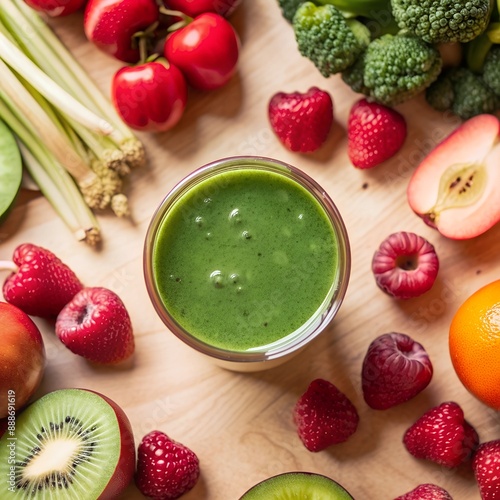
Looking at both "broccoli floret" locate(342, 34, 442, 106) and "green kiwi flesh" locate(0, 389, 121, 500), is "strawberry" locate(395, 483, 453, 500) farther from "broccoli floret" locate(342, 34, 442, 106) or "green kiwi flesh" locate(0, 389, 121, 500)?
"broccoli floret" locate(342, 34, 442, 106)

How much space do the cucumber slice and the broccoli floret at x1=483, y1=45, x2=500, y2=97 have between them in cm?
95

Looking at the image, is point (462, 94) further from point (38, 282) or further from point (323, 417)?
point (38, 282)

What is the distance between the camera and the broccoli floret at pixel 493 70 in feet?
5.30

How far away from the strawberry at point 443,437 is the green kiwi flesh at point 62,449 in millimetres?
576

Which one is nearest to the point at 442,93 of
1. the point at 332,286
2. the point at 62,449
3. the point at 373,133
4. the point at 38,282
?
the point at 373,133

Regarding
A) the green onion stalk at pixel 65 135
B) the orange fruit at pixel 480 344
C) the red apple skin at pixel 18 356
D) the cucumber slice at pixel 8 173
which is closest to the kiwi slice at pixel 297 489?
the orange fruit at pixel 480 344

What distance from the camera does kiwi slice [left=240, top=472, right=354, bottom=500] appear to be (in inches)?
60.7

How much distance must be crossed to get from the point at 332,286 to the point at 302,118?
0.36m

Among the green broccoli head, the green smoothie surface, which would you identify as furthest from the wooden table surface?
the green smoothie surface

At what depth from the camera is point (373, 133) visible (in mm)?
1655

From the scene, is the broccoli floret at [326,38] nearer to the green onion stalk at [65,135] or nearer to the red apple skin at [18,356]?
the green onion stalk at [65,135]

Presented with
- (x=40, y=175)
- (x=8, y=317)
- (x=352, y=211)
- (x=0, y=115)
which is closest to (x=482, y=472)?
(x=352, y=211)

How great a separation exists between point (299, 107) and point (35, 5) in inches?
22.2

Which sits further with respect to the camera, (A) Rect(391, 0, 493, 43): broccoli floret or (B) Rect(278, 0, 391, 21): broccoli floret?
(B) Rect(278, 0, 391, 21): broccoli floret
